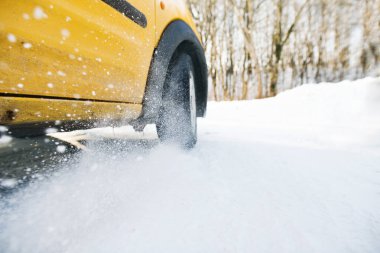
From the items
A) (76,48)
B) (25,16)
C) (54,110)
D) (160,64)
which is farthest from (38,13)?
(160,64)

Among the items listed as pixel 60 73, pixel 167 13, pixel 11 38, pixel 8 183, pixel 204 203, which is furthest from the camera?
pixel 167 13

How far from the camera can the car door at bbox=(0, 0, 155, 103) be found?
87 centimetres

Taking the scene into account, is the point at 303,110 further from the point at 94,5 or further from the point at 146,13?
the point at 94,5

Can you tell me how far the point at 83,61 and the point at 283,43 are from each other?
1389cm

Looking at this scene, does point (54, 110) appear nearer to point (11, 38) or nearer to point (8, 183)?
point (11, 38)

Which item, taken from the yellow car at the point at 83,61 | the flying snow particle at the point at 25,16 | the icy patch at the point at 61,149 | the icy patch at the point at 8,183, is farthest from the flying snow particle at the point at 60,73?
the icy patch at the point at 61,149

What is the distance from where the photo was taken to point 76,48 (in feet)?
3.61

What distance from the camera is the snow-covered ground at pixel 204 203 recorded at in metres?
0.93

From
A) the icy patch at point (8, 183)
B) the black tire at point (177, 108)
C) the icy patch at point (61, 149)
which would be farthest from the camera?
the icy patch at point (61, 149)

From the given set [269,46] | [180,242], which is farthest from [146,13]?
[269,46]

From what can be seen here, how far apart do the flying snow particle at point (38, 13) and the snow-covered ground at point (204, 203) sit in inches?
28.8

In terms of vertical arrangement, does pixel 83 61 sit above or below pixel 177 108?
above

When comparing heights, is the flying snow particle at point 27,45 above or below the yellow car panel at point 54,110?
above

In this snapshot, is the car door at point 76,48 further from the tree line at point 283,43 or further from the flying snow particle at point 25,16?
the tree line at point 283,43
